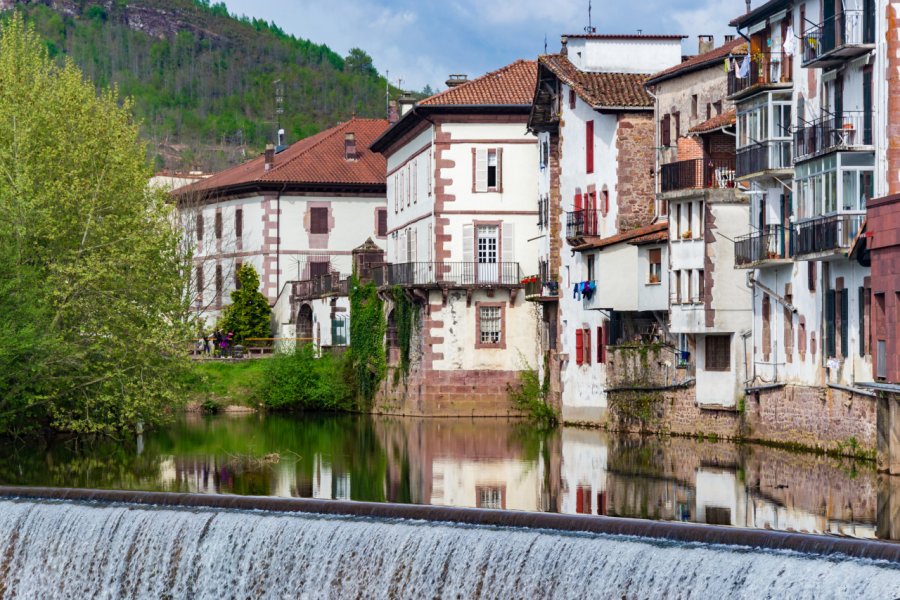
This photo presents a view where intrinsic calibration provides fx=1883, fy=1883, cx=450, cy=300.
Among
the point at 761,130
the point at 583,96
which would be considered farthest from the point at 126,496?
the point at 583,96

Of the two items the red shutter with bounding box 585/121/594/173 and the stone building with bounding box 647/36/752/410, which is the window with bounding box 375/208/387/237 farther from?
the stone building with bounding box 647/36/752/410

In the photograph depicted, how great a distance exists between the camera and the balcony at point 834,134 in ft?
147

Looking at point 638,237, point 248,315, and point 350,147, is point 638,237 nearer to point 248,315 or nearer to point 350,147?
point 248,315

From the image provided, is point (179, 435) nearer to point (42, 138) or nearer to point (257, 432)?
point (257, 432)

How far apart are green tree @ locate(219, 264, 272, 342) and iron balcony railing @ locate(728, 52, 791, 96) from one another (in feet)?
138

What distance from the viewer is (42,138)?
51.7m

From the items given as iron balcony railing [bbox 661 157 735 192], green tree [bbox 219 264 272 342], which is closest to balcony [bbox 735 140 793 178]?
iron balcony railing [bbox 661 157 735 192]

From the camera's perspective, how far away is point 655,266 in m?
57.0

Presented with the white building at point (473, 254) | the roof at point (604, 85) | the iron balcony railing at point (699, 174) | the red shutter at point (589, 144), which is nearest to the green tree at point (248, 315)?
the white building at point (473, 254)

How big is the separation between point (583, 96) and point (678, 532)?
A: 35185 mm

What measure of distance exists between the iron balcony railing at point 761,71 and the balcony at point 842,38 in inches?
116

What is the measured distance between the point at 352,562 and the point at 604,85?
34913 mm

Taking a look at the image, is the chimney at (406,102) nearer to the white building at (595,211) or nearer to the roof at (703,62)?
the white building at (595,211)

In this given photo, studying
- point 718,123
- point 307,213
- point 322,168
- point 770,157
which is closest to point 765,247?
point 770,157
